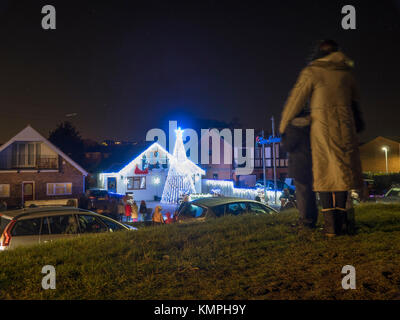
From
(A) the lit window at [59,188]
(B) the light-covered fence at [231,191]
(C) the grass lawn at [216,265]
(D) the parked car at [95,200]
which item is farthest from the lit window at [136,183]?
(C) the grass lawn at [216,265]

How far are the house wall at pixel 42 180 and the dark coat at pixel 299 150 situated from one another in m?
27.9

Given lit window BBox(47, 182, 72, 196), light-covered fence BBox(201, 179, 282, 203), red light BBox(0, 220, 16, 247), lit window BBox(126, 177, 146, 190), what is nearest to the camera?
red light BBox(0, 220, 16, 247)

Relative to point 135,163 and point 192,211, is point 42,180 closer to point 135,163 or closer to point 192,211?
point 135,163

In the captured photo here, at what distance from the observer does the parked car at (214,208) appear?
996 centimetres

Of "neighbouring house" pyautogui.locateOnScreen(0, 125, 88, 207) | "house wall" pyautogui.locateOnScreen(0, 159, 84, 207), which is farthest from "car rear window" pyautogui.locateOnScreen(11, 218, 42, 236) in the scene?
"house wall" pyautogui.locateOnScreen(0, 159, 84, 207)

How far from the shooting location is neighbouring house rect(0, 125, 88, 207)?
90.1 feet

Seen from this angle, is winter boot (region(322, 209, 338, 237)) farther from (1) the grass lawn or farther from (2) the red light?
(2) the red light

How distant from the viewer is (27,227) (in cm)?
788

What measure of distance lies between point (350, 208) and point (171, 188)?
79.0 ft

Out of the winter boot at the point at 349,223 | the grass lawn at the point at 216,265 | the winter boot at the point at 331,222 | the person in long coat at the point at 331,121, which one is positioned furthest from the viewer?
the winter boot at the point at 349,223

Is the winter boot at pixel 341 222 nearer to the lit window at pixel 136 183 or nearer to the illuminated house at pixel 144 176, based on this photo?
the illuminated house at pixel 144 176

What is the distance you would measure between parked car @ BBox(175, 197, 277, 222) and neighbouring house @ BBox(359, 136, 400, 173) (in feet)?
140

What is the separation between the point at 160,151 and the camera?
36.6 m

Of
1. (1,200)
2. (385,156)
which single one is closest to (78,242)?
(1,200)
